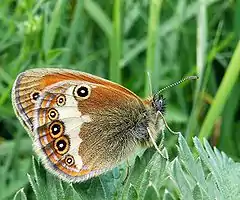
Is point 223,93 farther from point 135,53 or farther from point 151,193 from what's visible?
point 151,193

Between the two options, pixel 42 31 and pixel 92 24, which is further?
pixel 92 24

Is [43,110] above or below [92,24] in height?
below

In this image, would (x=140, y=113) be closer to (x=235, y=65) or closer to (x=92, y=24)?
(x=235, y=65)

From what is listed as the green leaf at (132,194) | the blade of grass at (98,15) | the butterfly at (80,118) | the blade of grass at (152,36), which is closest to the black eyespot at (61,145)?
the butterfly at (80,118)

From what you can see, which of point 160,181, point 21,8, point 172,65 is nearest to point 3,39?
point 21,8

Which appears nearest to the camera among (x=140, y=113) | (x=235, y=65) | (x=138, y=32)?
(x=140, y=113)

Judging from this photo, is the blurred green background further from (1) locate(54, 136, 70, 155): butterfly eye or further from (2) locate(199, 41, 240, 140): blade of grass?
(1) locate(54, 136, 70, 155): butterfly eye

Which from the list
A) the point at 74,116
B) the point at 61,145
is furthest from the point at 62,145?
the point at 74,116
